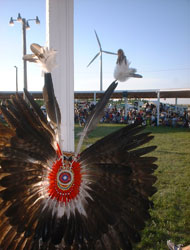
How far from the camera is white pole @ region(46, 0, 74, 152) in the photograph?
5.16 ft

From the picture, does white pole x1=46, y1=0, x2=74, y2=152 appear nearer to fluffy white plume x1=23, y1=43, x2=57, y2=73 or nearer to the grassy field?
fluffy white plume x1=23, y1=43, x2=57, y2=73

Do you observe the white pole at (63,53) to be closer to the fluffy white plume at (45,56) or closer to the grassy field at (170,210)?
the fluffy white plume at (45,56)

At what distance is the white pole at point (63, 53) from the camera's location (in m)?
1.57

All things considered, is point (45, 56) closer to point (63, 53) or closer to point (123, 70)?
point (63, 53)

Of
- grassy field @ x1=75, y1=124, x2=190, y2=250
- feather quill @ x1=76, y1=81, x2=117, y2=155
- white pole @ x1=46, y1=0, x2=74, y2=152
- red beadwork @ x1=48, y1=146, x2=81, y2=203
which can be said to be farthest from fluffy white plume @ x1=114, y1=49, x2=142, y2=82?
grassy field @ x1=75, y1=124, x2=190, y2=250

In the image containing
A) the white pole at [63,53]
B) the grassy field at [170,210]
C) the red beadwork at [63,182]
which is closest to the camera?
the red beadwork at [63,182]

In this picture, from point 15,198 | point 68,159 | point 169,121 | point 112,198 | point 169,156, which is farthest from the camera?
point 169,121

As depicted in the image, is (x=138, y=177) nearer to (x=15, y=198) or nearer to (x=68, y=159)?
(x=68, y=159)

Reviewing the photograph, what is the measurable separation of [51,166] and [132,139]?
495 mm

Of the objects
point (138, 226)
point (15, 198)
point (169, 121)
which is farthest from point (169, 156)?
point (169, 121)

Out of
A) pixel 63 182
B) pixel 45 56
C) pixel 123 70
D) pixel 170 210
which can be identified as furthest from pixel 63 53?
pixel 170 210

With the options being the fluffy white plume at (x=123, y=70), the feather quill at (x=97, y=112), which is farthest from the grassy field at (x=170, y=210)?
the fluffy white plume at (x=123, y=70)

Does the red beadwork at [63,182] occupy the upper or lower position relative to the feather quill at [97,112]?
lower

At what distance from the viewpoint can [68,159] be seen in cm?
133
